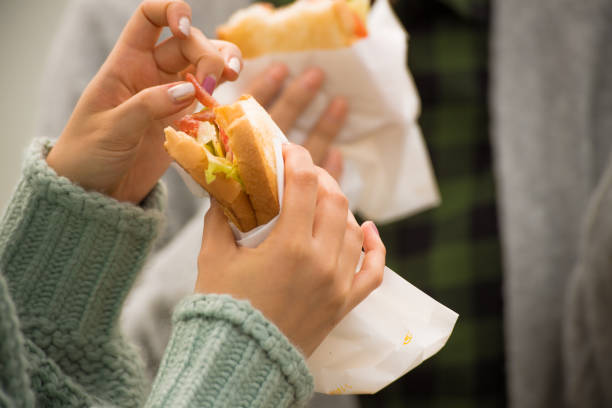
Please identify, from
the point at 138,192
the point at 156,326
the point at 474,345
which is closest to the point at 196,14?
the point at 138,192

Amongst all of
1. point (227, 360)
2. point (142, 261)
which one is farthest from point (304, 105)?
point (227, 360)

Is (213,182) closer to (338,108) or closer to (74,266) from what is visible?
(74,266)

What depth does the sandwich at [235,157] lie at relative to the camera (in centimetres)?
38

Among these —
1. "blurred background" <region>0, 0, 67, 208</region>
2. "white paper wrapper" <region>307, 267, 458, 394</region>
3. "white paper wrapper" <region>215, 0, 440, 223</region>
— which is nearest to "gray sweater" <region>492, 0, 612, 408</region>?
"white paper wrapper" <region>215, 0, 440, 223</region>

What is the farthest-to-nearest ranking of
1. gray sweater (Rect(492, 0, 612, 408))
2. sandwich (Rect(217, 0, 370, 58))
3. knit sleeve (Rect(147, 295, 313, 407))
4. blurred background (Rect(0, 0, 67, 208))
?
blurred background (Rect(0, 0, 67, 208)) → gray sweater (Rect(492, 0, 612, 408)) → sandwich (Rect(217, 0, 370, 58)) → knit sleeve (Rect(147, 295, 313, 407))

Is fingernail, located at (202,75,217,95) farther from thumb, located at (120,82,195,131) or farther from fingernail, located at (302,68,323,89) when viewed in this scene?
fingernail, located at (302,68,323,89)

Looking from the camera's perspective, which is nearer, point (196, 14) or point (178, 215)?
point (196, 14)

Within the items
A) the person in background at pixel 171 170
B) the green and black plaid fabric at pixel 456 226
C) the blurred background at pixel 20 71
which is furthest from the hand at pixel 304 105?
the blurred background at pixel 20 71

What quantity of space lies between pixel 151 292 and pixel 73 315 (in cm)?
31

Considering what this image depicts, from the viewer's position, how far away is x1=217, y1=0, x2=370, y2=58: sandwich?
672 mm

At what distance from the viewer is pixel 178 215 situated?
0.88 metres

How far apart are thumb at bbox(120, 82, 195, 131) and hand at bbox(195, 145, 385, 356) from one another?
9 cm

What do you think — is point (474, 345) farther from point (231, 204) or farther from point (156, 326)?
point (231, 204)

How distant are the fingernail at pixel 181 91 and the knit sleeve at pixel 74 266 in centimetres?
10
